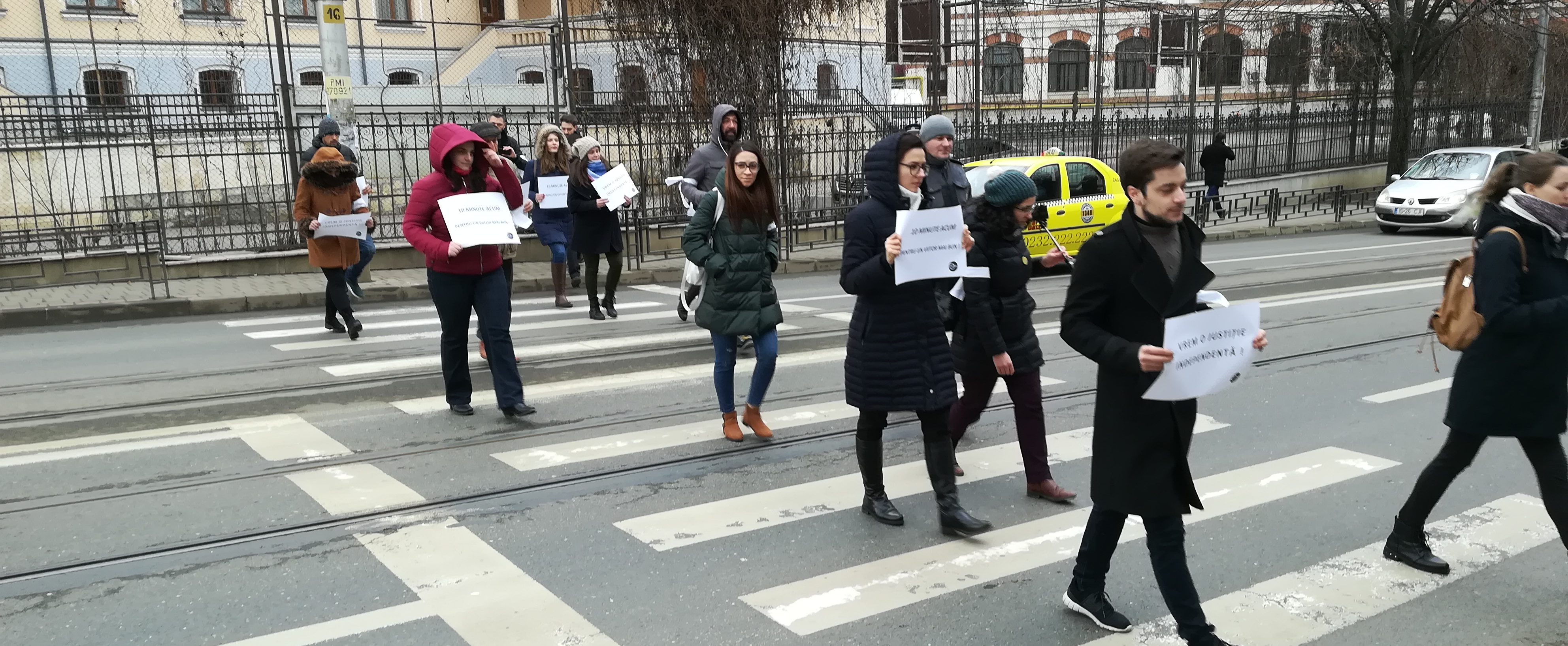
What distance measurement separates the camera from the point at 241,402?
7840mm

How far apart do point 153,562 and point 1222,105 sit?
26993 millimetres

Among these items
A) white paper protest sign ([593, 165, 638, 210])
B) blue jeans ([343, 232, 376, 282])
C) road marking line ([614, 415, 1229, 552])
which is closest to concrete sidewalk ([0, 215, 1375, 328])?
blue jeans ([343, 232, 376, 282])

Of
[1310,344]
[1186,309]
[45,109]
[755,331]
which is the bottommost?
[1310,344]

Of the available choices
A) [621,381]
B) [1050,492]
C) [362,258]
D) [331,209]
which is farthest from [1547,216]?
[362,258]

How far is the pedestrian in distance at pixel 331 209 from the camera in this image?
9875 millimetres

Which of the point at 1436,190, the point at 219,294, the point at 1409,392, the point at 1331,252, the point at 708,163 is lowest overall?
the point at 1331,252

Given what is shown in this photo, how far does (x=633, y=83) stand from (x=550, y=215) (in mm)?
7842

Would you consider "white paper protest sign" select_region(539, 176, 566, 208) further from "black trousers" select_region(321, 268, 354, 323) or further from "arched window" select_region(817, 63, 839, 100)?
"arched window" select_region(817, 63, 839, 100)

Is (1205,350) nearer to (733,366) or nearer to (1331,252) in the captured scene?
(733,366)

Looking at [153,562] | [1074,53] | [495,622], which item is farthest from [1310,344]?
[1074,53]

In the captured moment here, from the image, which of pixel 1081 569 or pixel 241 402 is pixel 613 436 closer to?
pixel 241 402

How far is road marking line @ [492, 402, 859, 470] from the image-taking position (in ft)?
21.3

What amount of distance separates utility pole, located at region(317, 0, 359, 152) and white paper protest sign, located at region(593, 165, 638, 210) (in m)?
4.22

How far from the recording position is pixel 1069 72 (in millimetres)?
33750
